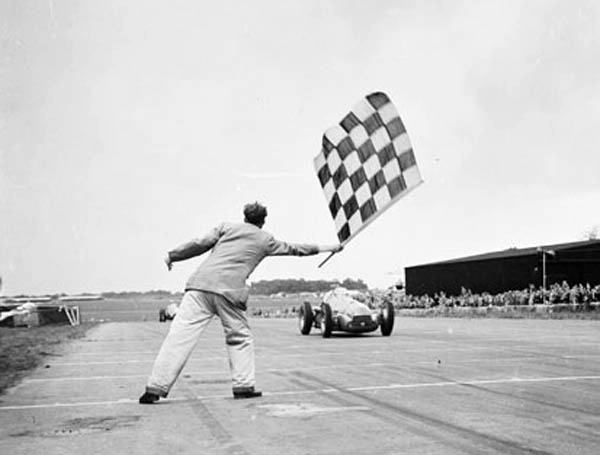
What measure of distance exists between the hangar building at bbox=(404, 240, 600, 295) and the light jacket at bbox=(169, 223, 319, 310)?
3652cm

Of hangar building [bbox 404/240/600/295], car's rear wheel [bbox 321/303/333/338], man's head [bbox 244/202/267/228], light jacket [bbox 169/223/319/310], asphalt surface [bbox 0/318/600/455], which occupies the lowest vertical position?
asphalt surface [bbox 0/318/600/455]

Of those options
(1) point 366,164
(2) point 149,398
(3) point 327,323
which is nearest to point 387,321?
(3) point 327,323

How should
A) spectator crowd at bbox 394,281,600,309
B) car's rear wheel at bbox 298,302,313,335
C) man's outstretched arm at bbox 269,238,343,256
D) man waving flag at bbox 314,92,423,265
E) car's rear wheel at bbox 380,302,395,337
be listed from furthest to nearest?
spectator crowd at bbox 394,281,600,309
car's rear wheel at bbox 298,302,313,335
car's rear wheel at bbox 380,302,395,337
man waving flag at bbox 314,92,423,265
man's outstretched arm at bbox 269,238,343,256

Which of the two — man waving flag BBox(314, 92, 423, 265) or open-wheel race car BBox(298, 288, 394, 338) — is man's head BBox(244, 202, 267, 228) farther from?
open-wheel race car BBox(298, 288, 394, 338)

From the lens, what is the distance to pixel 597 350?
10945 mm

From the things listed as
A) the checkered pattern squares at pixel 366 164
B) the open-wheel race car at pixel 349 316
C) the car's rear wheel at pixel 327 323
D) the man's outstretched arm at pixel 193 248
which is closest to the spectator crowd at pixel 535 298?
the open-wheel race car at pixel 349 316

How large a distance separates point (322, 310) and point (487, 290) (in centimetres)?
3263

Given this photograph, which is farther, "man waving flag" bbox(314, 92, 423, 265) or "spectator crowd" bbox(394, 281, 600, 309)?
"spectator crowd" bbox(394, 281, 600, 309)

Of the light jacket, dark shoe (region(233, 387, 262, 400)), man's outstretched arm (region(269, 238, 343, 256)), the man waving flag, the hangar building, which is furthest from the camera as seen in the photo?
the hangar building

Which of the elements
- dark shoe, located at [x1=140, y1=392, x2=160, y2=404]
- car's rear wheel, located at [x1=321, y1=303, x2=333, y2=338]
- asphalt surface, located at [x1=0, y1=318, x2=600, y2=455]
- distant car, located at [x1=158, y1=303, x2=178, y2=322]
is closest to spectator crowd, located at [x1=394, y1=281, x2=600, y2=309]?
distant car, located at [x1=158, y1=303, x2=178, y2=322]

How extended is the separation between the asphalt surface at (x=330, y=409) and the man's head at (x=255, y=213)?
4.78ft

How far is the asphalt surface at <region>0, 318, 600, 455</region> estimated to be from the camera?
4.39m

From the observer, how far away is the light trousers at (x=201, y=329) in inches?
258

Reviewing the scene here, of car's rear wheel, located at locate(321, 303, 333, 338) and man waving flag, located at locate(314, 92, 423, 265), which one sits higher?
man waving flag, located at locate(314, 92, 423, 265)
